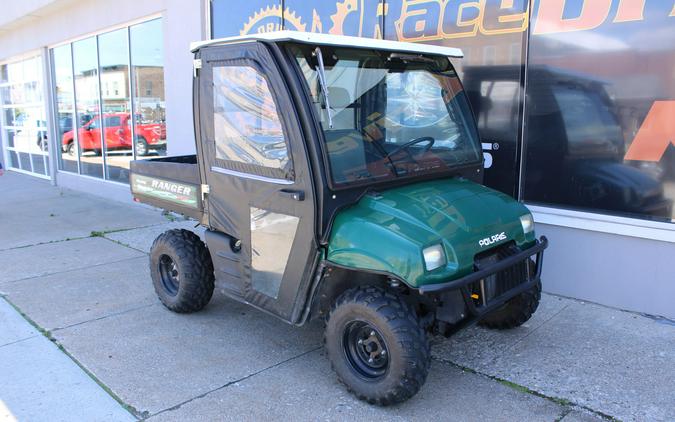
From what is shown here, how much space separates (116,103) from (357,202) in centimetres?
851

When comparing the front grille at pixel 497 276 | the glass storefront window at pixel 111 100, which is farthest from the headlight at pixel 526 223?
the glass storefront window at pixel 111 100

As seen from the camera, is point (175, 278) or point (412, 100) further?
point (175, 278)

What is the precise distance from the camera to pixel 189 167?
4129 millimetres

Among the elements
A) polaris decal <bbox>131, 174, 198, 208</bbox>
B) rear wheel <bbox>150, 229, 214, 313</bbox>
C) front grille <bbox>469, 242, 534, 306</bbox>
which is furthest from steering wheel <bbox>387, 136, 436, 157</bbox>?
rear wheel <bbox>150, 229, 214, 313</bbox>

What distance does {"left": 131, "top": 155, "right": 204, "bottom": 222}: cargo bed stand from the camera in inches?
161

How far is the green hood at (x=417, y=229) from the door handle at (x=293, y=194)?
244 millimetres

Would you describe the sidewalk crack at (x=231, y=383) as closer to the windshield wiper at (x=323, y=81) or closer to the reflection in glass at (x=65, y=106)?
the windshield wiper at (x=323, y=81)

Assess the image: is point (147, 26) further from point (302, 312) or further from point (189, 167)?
point (302, 312)

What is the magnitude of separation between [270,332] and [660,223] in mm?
3154

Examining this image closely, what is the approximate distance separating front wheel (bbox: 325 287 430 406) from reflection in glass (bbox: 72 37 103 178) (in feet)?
30.4

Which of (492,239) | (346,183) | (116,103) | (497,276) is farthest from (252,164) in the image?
(116,103)

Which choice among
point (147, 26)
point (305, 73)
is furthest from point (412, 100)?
point (147, 26)

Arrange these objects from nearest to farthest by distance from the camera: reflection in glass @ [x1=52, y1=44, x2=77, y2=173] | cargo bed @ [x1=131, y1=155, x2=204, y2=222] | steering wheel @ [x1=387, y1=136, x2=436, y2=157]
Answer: steering wheel @ [x1=387, y1=136, x2=436, y2=157], cargo bed @ [x1=131, y1=155, x2=204, y2=222], reflection in glass @ [x1=52, y1=44, x2=77, y2=173]

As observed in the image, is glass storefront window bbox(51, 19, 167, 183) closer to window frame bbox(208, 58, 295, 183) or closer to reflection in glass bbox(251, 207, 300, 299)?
window frame bbox(208, 58, 295, 183)
